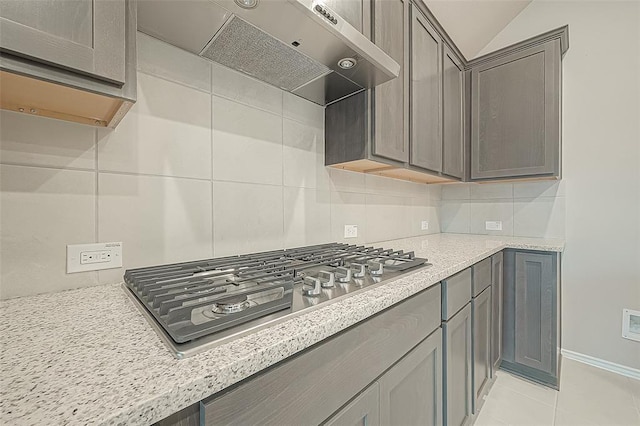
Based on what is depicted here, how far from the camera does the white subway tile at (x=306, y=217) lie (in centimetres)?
135

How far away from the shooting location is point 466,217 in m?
2.59

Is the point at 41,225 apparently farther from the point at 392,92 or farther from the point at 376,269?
the point at 392,92

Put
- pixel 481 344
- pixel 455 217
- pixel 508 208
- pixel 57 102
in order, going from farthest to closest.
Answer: pixel 455 217, pixel 508 208, pixel 481 344, pixel 57 102

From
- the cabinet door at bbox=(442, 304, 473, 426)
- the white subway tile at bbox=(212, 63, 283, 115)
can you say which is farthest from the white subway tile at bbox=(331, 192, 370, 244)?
the cabinet door at bbox=(442, 304, 473, 426)

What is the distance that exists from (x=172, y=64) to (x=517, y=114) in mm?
2270

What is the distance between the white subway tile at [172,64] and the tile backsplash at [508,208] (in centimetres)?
236

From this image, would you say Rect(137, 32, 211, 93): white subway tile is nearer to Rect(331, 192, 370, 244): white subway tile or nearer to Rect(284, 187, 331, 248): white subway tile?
Rect(284, 187, 331, 248): white subway tile

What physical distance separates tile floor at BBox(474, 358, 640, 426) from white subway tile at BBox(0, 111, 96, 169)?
208 cm

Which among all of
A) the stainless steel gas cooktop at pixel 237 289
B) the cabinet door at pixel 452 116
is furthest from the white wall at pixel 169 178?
the cabinet door at pixel 452 116

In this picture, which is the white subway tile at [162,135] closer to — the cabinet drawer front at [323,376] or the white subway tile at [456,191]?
the cabinet drawer front at [323,376]

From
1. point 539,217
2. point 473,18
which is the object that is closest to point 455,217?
point 539,217

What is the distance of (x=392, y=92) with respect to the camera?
56.6 inches

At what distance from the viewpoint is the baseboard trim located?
188cm

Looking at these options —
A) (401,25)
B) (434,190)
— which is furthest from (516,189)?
(401,25)
